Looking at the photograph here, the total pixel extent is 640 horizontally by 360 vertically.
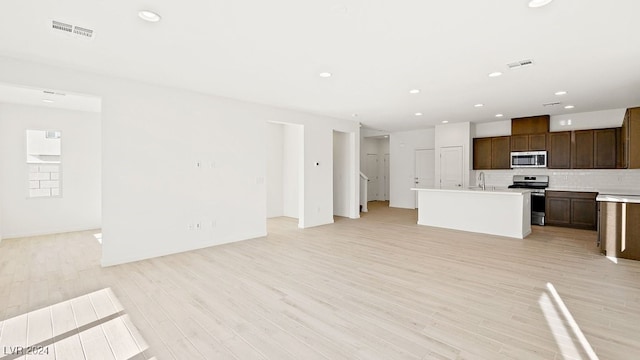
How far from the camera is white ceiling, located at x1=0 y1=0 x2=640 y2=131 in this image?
8.02 feet

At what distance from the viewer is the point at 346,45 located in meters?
3.14

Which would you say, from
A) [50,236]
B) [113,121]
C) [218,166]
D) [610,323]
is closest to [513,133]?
[610,323]

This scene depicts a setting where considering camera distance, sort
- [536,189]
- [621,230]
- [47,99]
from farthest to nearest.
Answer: [536,189] < [47,99] < [621,230]

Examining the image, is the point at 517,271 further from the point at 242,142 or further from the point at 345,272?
the point at 242,142

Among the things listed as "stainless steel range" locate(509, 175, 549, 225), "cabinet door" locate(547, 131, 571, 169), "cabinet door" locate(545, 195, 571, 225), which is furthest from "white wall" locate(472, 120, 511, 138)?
"cabinet door" locate(545, 195, 571, 225)

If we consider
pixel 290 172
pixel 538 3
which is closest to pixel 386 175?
pixel 290 172

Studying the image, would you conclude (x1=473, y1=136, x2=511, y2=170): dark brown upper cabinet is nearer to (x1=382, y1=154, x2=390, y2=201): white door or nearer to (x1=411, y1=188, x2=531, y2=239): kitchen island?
(x1=411, y1=188, x2=531, y2=239): kitchen island

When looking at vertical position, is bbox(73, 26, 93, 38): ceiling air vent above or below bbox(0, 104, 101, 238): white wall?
above

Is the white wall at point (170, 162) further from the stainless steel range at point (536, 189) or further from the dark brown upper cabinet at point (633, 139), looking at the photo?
the stainless steel range at point (536, 189)

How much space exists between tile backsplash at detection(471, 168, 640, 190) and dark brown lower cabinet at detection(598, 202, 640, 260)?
2908 millimetres

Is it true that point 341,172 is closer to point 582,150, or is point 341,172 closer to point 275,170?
point 275,170

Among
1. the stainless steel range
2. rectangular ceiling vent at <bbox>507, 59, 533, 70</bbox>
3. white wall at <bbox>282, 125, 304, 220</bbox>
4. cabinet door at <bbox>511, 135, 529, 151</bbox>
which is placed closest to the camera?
rectangular ceiling vent at <bbox>507, 59, 533, 70</bbox>

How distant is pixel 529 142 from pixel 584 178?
1421 mm

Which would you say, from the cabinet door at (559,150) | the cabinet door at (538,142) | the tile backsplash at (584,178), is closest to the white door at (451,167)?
the tile backsplash at (584,178)
